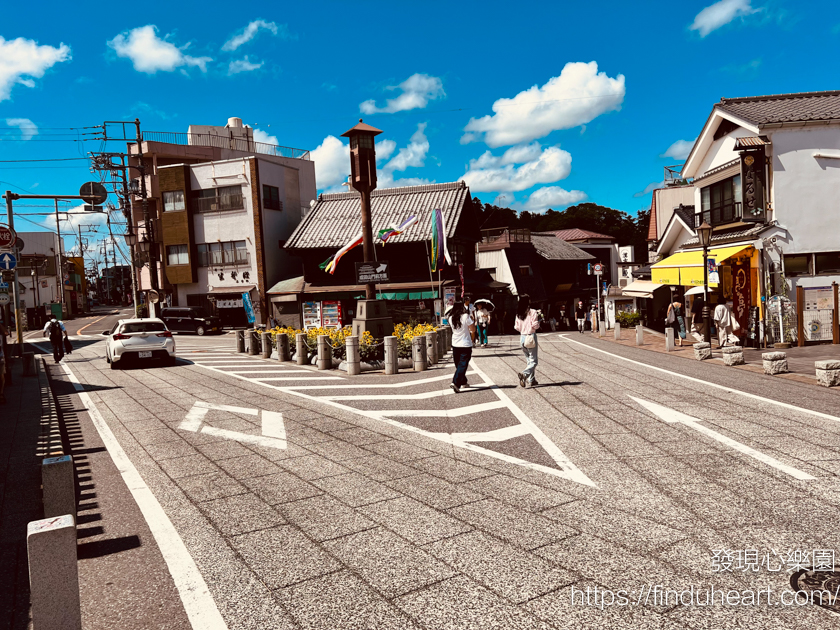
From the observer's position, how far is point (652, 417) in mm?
8492

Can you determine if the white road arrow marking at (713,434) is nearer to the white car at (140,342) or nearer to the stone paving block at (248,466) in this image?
the stone paving block at (248,466)

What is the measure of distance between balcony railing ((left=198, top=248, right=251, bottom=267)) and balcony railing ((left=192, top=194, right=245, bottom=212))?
2.97 metres

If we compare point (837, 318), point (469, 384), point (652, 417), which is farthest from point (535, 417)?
point (837, 318)

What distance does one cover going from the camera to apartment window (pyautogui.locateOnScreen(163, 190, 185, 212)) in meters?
41.2

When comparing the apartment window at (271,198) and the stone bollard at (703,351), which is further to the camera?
the apartment window at (271,198)

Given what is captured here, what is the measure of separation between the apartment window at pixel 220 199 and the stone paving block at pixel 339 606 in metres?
39.3

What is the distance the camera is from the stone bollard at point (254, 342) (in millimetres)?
22266

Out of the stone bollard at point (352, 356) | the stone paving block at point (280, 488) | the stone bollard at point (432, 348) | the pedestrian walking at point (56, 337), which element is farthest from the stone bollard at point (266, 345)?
the stone paving block at point (280, 488)

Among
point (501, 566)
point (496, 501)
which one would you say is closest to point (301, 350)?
point (496, 501)

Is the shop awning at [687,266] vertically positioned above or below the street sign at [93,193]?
below

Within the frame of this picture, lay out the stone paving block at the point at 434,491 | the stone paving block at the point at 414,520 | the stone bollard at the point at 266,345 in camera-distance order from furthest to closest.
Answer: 1. the stone bollard at the point at 266,345
2. the stone paving block at the point at 434,491
3. the stone paving block at the point at 414,520

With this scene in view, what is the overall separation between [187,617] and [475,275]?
111ft

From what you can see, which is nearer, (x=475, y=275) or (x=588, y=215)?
(x=475, y=275)

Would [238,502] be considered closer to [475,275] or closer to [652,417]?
[652,417]
